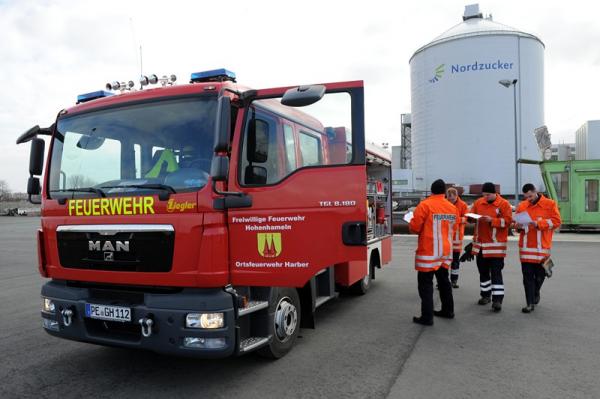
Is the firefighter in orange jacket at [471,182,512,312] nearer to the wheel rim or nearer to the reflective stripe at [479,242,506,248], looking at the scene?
the reflective stripe at [479,242,506,248]

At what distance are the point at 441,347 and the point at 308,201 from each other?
7.60ft

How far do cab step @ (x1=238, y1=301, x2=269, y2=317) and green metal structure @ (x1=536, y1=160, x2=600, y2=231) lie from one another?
16.7m

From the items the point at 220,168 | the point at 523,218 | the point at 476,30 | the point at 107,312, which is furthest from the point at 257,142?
the point at 476,30

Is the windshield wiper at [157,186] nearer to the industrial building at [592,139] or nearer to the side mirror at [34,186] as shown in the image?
the side mirror at [34,186]

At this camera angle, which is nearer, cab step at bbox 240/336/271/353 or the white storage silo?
cab step at bbox 240/336/271/353

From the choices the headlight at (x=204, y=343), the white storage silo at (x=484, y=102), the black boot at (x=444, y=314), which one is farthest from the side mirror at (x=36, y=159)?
the white storage silo at (x=484, y=102)

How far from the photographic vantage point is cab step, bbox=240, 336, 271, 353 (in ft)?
11.7

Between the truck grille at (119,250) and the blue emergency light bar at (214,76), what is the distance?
137cm

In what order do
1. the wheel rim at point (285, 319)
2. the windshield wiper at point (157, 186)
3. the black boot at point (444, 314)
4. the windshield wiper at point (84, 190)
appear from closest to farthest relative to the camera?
the windshield wiper at point (157, 186) → the windshield wiper at point (84, 190) → the wheel rim at point (285, 319) → the black boot at point (444, 314)

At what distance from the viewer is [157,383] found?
381cm

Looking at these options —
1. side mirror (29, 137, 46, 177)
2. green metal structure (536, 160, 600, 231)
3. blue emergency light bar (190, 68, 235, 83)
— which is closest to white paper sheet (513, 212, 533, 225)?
blue emergency light bar (190, 68, 235, 83)

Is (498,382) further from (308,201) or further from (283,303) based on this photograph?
(308,201)

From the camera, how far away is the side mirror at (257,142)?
3.68 metres

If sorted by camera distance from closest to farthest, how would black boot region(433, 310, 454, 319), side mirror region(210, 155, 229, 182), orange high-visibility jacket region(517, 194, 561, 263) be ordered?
1. side mirror region(210, 155, 229, 182)
2. black boot region(433, 310, 454, 319)
3. orange high-visibility jacket region(517, 194, 561, 263)
